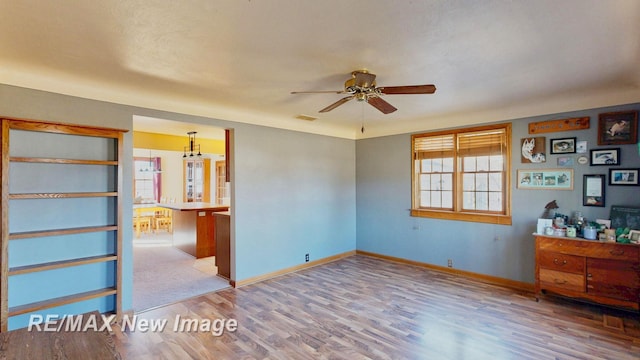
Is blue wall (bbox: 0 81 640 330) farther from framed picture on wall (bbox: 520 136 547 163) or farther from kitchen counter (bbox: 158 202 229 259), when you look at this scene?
kitchen counter (bbox: 158 202 229 259)

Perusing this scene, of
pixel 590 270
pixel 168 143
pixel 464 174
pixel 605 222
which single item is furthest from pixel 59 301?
pixel 605 222

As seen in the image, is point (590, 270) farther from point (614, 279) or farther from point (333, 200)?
point (333, 200)

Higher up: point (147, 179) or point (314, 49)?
point (314, 49)

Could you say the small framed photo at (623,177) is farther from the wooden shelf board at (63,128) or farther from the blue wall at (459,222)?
the wooden shelf board at (63,128)

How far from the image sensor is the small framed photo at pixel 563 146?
3.87 meters

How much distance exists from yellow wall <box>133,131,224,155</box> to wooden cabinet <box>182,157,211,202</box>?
205 cm

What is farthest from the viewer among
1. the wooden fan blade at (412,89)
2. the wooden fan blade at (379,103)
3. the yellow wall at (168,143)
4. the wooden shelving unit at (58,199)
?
the yellow wall at (168,143)

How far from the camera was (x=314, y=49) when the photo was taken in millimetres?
2373

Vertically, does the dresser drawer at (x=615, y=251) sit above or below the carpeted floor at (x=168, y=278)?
above

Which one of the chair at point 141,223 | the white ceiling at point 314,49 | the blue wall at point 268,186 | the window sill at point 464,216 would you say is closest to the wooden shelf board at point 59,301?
the blue wall at point 268,186

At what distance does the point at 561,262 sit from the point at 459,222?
1.44 meters

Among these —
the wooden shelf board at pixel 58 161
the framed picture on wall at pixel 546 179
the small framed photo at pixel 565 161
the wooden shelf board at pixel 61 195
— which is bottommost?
the wooden shelf board at pixel 61 195

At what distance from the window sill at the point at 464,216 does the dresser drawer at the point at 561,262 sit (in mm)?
712

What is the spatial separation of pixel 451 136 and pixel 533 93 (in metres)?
1.51
